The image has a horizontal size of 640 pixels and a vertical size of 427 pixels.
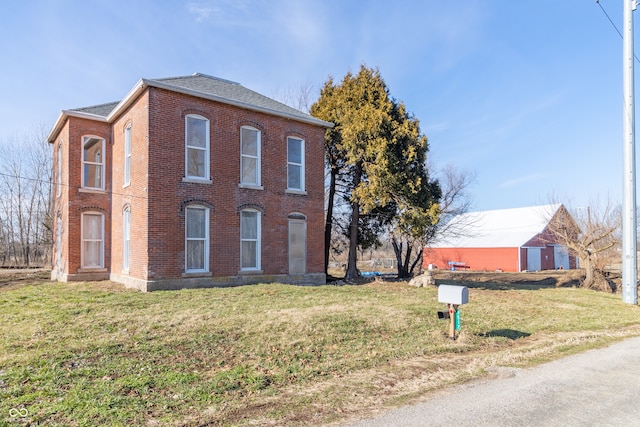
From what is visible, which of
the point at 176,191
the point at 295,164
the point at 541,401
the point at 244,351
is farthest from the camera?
the point at 295,164

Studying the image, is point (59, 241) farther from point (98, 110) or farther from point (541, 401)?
point (541, 401)

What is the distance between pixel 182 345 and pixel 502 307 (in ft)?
30.4

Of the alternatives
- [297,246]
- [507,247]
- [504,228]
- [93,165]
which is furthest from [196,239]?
[504,228]

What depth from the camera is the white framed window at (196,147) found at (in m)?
14.2

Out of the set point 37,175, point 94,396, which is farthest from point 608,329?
point 37,175

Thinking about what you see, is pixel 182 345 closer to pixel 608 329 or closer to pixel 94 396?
pixel 94 396

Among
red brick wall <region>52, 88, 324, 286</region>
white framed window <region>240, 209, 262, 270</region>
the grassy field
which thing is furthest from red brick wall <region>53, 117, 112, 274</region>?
white framed window <region>240, 209, 262, 270</region>

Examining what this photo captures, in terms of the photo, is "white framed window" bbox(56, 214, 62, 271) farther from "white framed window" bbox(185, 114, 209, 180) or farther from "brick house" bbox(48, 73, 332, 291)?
"white framed window" bbox(185, 114, 209, 180)

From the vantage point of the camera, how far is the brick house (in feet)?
44.1

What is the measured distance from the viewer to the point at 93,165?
1730 centimetres

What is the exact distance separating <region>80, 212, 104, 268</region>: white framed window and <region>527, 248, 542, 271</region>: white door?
3563 cm

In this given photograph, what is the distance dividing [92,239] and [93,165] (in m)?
3.04

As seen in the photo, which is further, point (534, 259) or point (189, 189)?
point (534, 259)

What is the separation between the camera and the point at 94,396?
5098mm
